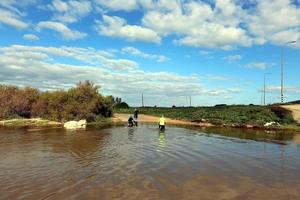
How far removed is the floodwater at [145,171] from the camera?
44.1 feet

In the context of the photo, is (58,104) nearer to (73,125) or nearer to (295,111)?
(73,125)

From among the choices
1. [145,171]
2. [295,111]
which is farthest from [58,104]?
[145,171]

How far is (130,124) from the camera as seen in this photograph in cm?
4662

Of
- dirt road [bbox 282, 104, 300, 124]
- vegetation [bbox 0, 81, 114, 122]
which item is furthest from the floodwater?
vegetation [bbox 0, 81, 114, 122]

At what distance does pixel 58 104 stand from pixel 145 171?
41.9 metres

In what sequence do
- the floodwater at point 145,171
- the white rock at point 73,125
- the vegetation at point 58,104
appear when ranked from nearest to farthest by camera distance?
the floodwater at point 145,171 < the white rock at point 73,125 < the vegetation at point 58,104

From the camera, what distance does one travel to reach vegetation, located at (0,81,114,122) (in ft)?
183

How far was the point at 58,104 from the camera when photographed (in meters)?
56.9

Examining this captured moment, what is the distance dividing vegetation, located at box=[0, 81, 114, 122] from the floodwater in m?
28.2

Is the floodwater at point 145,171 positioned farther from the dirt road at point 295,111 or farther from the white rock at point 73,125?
the dirt road at point 295,111

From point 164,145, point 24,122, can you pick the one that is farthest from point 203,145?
point 24,122

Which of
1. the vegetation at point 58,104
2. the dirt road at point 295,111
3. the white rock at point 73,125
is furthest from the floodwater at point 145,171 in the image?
the vegetation at point 58,104

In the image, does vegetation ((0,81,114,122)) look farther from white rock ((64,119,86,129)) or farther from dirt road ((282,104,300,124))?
dirt road ((282,104,300,124))

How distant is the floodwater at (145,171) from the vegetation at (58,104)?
2818 cm
